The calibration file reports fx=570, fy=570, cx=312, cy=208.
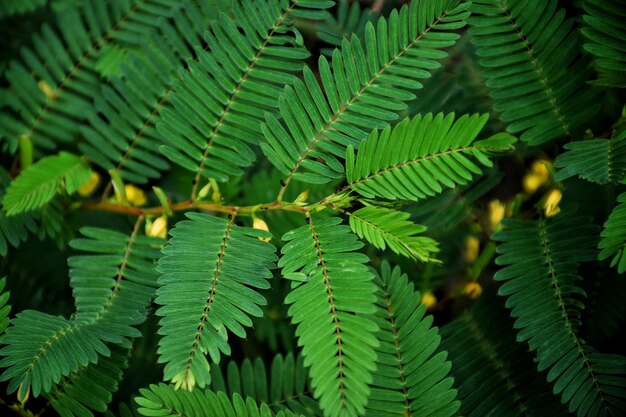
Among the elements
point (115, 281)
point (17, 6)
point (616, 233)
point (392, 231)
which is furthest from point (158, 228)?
point (616, 233)

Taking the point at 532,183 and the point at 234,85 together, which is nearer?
the point at 234,85

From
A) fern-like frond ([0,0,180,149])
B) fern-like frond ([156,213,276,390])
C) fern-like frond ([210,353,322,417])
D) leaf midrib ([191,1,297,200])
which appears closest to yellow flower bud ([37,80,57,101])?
fern-like frond ([0,0,180,149])

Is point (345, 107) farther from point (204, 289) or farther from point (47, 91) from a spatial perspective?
point (47, 91)

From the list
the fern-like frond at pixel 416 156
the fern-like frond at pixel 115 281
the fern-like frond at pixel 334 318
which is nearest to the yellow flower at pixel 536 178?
the fern-like frond at pixel 416 156

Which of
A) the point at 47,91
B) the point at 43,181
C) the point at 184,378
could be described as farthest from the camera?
the point at 47,91

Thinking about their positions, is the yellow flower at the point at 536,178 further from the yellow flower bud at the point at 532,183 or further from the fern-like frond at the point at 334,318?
the fern-like frond at the point at 334,318
